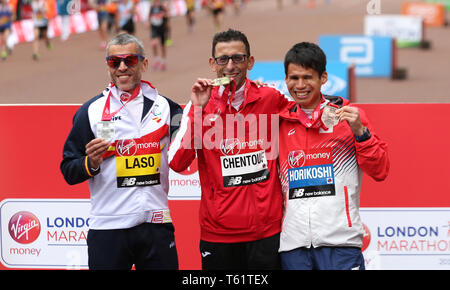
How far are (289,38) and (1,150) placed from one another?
21.9 meters

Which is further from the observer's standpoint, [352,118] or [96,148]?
[96,148]

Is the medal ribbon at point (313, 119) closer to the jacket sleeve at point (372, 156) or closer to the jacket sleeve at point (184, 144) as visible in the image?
the jacket sleeve at point (372, 156)

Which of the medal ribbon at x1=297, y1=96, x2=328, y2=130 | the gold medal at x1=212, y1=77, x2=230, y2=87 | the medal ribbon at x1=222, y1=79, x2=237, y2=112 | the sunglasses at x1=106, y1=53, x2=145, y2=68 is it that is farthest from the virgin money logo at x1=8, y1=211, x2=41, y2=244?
the medal ribbon at x1=297, y1=96, x2=328, y2=130

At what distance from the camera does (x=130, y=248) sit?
14.6 feet

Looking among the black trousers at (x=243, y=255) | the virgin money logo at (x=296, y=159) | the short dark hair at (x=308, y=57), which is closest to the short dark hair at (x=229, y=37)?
the short dark hair at (x=308, y=57)

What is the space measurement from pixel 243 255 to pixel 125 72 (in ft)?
4.42

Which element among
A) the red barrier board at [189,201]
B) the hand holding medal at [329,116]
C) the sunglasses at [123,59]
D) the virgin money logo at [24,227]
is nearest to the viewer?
the hand holding medal at [329,116]

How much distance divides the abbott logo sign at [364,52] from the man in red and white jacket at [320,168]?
52.7 feet

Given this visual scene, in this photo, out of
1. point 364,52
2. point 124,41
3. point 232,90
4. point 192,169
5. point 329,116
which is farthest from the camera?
point 364,52

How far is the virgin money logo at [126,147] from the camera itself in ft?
14.6

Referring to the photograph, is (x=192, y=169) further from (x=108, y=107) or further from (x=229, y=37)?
(x=229, y=37)

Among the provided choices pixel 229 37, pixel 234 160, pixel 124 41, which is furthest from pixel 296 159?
pixel 124 41

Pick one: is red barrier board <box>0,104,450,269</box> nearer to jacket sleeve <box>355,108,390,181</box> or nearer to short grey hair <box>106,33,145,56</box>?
short grey hair <box>106,33,145,56</box>

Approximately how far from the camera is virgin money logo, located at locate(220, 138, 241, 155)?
4.32m
